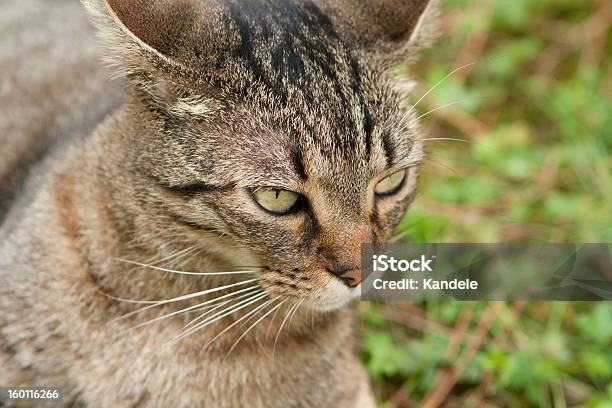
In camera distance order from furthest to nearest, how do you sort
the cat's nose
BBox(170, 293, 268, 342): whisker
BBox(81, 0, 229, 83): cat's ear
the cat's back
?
the cat's back, BBox(170, 293, 268, 342): whisker, the cat's nose, BBox(81, 0, 229, 83): cat's ear

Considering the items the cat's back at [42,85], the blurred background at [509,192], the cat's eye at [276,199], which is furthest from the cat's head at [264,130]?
the cat's back at [42,85]

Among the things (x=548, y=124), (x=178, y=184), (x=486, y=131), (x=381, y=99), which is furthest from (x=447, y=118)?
(x=178, y=184)

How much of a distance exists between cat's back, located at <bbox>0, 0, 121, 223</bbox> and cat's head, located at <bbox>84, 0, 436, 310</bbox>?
56 centimetres

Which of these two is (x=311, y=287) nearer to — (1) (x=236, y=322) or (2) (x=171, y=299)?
(1) (x=236, y=322)

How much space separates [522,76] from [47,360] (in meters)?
2.53

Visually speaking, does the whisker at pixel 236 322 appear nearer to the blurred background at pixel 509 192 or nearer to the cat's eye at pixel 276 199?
the cat's eye at pixel 276 199

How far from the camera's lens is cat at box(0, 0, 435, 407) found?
186 cm

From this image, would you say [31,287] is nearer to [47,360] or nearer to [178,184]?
[47,360]

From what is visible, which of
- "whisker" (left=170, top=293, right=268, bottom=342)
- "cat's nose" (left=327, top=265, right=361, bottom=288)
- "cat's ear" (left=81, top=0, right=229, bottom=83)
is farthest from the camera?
"whisker" (left=170, top=293, right=268, bottom=342)

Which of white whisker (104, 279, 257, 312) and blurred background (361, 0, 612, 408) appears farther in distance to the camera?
blurred background (361, 0, 612, 408)

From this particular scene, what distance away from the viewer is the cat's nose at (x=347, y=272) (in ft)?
6.30

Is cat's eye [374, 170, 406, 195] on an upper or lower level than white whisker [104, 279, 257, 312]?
upper

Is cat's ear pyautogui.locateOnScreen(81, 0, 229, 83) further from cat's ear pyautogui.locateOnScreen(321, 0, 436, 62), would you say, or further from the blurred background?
the blurred background

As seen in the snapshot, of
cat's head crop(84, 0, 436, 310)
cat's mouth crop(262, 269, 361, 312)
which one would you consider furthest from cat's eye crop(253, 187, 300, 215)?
cat's mouth crop(262, 269, 361, 312)
